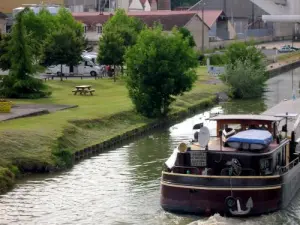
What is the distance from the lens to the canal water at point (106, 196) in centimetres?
2227

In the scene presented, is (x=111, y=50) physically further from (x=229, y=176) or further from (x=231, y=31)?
(x=231, y=31)

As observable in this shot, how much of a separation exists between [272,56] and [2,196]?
190 feet

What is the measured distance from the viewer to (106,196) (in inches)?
983

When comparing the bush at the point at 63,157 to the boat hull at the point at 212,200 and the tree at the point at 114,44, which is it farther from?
the tree at the point at 114,44

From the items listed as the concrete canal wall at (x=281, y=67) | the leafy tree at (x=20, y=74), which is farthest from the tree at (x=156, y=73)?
the concrete canal wall at (x=281, y=67)

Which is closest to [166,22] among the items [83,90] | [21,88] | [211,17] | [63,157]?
[211,17]

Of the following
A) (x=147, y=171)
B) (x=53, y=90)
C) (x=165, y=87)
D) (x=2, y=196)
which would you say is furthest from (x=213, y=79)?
(x=2, y=196)

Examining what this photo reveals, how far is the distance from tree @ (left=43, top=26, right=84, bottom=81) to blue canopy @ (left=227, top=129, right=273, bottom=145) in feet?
95.3

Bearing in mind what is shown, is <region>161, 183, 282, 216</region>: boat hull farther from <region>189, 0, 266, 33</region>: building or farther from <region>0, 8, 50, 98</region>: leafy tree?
<region>189, 0, 266, 33</region>: building

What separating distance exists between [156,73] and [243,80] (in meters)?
12.5

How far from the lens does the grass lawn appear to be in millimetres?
28750

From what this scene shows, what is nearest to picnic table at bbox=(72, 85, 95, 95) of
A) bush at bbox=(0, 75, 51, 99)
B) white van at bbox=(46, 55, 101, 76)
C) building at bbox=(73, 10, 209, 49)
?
bush at bbox=(0, 75, 51, 99)

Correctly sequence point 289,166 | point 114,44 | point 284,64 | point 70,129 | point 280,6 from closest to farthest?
point 289,166 < point 70,129 < point 280,6 < point 114,44 < point 284,64

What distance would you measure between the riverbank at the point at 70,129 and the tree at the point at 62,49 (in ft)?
9.64
